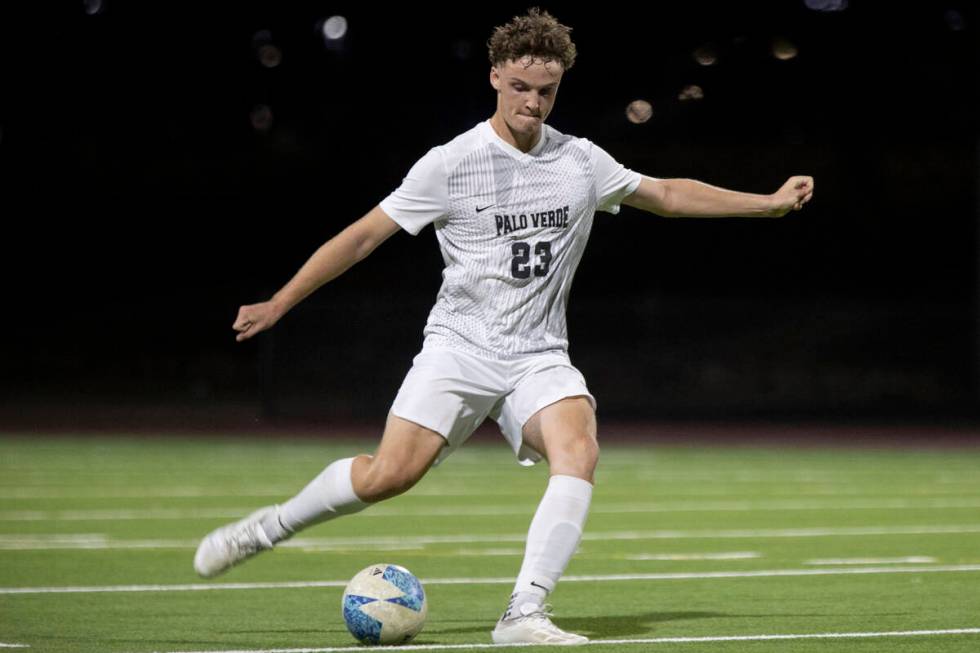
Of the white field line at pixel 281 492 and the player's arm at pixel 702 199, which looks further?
the white field line at pixel 281 492

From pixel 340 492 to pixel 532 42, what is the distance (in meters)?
1.84

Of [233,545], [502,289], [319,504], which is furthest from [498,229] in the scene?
[233,545]

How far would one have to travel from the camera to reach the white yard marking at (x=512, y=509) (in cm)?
1362

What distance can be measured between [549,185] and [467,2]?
24971 mm

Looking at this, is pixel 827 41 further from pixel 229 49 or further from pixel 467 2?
pixel 229 49

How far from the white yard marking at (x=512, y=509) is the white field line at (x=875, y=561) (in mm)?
3807

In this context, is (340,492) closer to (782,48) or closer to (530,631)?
(530,631)

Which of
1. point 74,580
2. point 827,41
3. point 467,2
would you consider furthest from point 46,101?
point 74,580

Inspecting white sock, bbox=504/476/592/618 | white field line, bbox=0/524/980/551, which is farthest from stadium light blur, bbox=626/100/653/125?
white sock, bbox=504/476/592/618

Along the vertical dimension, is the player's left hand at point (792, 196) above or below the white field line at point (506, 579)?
above

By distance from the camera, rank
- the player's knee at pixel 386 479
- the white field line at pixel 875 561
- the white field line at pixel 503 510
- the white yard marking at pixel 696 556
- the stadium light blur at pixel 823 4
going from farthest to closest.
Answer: the stadium light blur at pixel 823 4 → the white field line at pixel 503 510 → the white yard marking at pixel 696 556 → the white field line at pixel 875 561 → the player's knee at pixel 386 479

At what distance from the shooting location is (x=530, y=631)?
6.39 m

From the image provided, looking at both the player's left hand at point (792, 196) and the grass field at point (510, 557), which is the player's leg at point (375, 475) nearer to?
the grass field at point (510, 557)

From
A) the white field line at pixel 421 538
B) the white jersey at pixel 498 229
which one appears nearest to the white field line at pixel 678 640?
the white jersey at pixel 498 229
